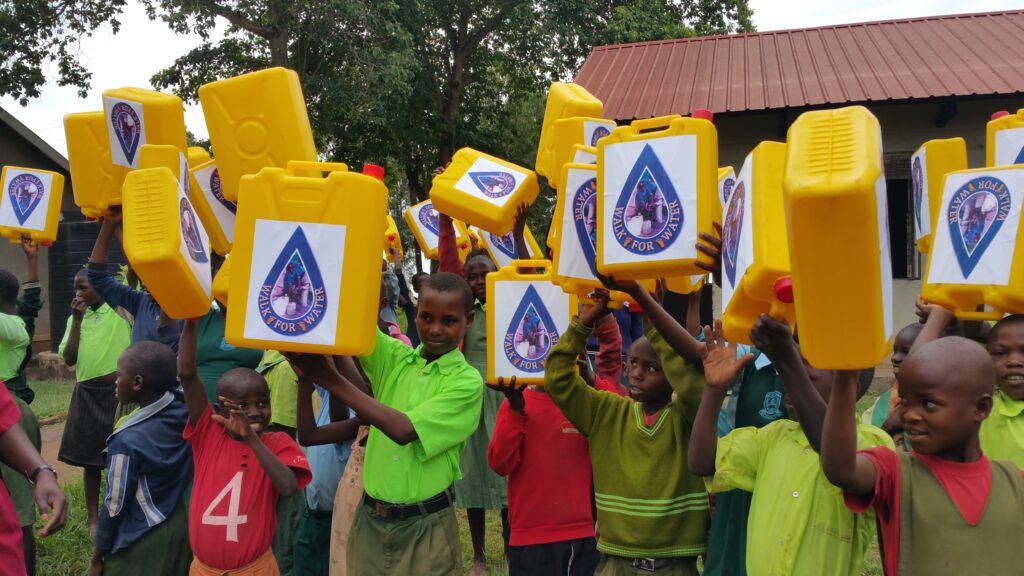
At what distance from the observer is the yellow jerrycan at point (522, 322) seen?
2.85 metres

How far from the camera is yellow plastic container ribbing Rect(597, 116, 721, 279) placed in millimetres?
2020

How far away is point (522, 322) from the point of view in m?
2.91

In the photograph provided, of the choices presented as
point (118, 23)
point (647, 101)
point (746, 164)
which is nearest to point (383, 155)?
point (118, 23)

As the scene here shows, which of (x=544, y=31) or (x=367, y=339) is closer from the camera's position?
(x=367, y=339)

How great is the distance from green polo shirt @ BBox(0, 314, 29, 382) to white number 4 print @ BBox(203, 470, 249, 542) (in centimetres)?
221

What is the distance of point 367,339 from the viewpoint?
2051 millimetres

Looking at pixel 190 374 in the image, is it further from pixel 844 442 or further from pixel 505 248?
pixel 844 442

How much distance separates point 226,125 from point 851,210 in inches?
78.8

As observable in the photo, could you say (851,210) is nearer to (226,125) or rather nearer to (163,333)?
(226,125)

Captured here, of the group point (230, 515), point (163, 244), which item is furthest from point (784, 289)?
point (230, 515)

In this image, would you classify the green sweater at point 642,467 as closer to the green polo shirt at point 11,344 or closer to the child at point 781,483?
the child at point 781,483

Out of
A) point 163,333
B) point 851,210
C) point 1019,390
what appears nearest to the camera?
point 851,210

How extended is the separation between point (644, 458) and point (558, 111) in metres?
1.34

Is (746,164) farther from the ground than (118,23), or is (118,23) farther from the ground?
(118,23)
